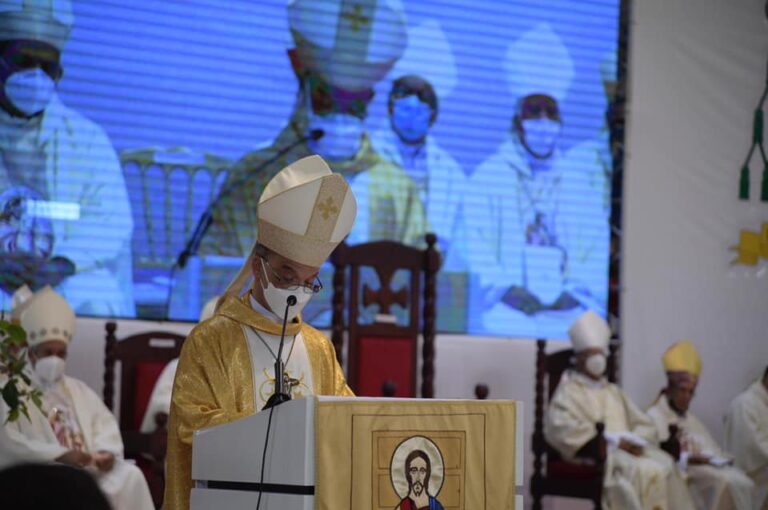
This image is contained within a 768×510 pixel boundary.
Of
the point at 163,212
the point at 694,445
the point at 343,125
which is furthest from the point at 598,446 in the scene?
the point at 163,212

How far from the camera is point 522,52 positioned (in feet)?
26.3

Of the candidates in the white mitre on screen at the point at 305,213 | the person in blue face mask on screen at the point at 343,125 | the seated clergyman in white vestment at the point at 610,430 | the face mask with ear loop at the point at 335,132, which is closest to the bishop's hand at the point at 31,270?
the person in blue face mask on screen at the point at 343,125

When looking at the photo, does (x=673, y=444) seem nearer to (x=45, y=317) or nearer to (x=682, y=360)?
(x=682, y=360)

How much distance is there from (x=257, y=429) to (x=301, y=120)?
4946 millimetres

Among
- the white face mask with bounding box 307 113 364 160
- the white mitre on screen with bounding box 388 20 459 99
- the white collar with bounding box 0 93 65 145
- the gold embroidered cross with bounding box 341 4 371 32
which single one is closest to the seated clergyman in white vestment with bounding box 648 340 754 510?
the white mitre on screen with bounding box 388 20 459 99

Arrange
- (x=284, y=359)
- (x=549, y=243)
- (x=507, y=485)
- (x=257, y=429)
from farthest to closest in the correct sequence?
1. (x=549, y=243)
2. (x=284, y=359)
3. (x=507, y=485)
4. (x=257, y=429)

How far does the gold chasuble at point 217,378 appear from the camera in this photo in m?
2.85

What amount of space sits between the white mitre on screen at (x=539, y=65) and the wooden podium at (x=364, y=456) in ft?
18.1

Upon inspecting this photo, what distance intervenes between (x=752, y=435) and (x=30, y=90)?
514cm

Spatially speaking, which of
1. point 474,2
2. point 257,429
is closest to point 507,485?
point 257,429

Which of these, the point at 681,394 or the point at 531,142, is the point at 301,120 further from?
the point at 681,394

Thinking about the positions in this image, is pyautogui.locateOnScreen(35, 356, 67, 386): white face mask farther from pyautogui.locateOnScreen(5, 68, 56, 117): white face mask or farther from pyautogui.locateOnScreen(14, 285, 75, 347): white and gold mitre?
pyautogui.locateOnScreen(5, 68, 56, 117): white face mask

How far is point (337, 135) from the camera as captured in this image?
→ 24.3 ft

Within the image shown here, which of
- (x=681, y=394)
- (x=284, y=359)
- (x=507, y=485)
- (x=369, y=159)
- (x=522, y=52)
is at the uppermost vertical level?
(x=522, y=52)
